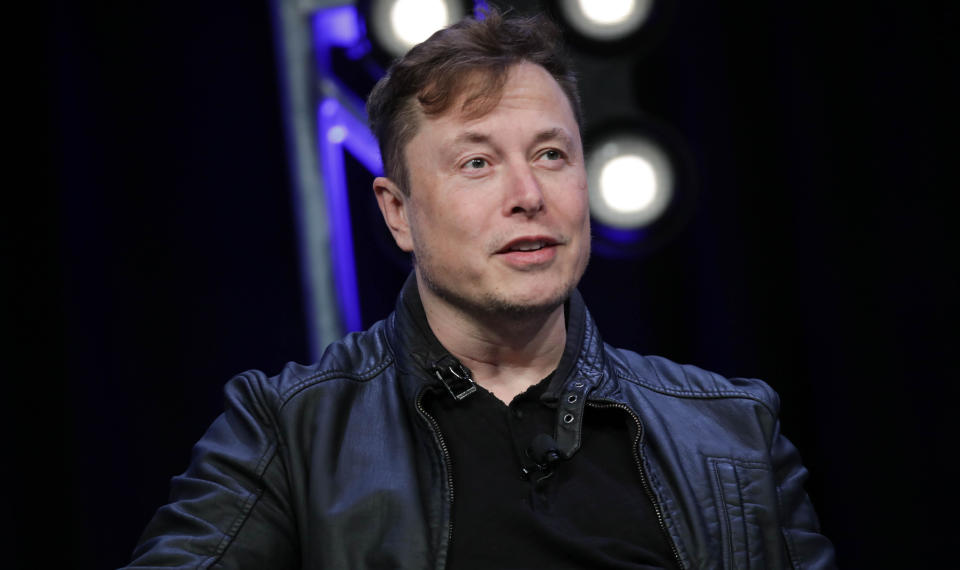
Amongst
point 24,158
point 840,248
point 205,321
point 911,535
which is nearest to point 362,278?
point 205,321

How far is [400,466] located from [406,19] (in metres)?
0.96

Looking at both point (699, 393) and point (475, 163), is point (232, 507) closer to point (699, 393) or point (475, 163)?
point (475, 163)

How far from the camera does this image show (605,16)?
2168 millimetres

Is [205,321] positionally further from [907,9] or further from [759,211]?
[907,9]

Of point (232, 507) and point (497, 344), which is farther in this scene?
point (497, 344)

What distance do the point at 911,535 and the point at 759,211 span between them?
0.78 metres

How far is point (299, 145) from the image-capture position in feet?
7.49

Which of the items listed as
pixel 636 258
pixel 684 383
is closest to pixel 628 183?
pixel 636 258

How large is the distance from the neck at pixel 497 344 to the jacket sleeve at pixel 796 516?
0.44 m

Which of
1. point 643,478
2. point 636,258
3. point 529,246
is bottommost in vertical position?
point 643,478

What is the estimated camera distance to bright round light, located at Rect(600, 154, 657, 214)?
215 cm

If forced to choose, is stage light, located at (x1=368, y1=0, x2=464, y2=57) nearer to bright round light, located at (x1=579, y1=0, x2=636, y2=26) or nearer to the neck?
bright round light, located at (x1=579, y1=0, x2=636, y2=26)

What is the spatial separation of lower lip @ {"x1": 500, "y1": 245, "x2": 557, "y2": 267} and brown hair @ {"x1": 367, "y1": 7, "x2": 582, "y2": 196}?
26 centimetres

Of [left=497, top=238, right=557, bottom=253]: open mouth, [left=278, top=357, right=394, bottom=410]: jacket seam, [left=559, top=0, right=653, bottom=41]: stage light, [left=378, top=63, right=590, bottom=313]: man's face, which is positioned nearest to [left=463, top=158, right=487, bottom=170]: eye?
[left=378, top=63, right=590, bottom=313]: man's face
